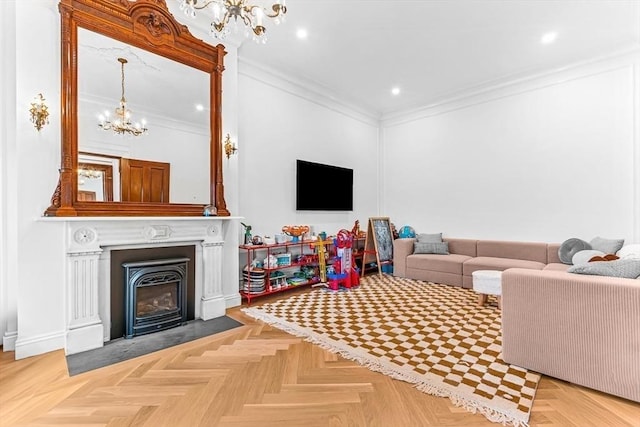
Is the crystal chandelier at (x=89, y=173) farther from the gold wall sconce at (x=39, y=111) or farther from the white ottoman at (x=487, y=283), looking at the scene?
the white ottoman at (x=487, y=283)

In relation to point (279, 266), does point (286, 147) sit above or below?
above

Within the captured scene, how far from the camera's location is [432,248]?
5.16 meters

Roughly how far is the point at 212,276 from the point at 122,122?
177 centimetres

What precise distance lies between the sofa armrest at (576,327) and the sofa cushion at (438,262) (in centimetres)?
247

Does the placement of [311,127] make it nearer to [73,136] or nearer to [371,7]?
[371,7]

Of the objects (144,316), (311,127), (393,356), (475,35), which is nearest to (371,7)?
(475,35)

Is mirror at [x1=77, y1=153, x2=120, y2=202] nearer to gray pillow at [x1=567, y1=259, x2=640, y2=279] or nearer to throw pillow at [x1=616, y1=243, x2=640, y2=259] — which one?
gray pillow at [x1=567, y1=259, x2=640, y2=279]

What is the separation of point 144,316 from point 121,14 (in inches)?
111

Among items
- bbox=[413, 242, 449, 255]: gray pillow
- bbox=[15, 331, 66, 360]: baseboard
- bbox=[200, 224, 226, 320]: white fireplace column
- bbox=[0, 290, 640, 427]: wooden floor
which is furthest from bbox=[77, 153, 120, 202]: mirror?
bbox=[413, 242, 449, 255]: gray pillow

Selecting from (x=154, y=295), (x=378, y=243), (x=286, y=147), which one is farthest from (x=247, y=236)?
(x=378, y=243)

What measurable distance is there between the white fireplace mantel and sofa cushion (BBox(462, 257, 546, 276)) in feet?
11.4

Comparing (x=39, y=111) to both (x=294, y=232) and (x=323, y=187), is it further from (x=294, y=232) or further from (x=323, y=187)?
(x=323, y=187)

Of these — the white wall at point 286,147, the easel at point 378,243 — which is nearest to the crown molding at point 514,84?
the white wall at point 286,147

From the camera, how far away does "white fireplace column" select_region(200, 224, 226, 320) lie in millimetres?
3312
